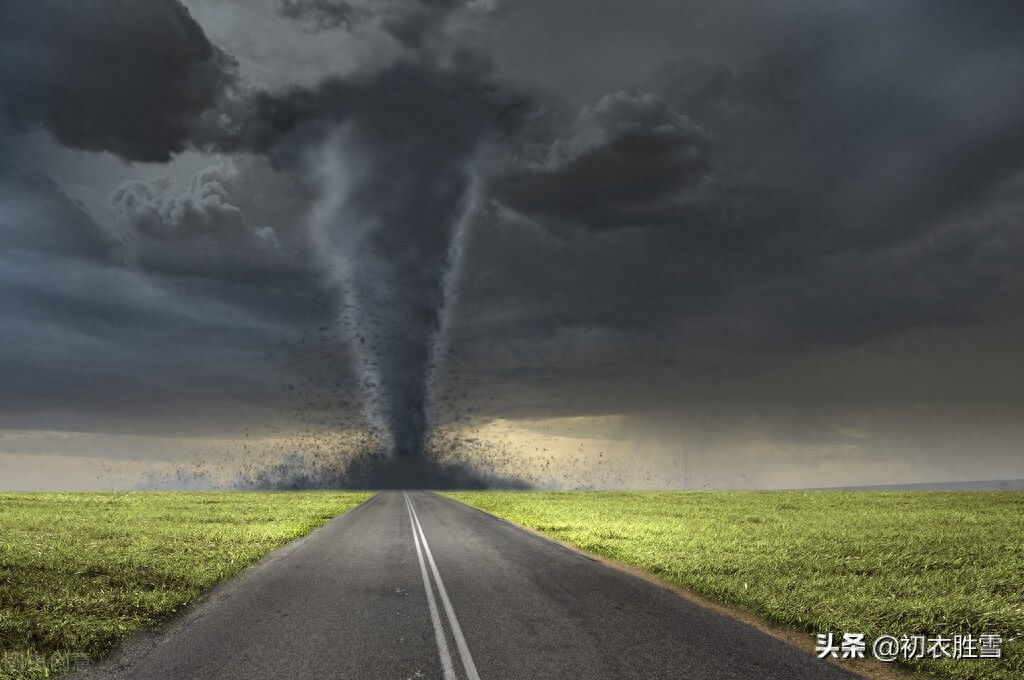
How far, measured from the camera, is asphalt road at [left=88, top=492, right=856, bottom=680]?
7973 mm

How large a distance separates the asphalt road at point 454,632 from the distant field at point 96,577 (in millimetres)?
763

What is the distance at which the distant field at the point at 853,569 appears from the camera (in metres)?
10.9

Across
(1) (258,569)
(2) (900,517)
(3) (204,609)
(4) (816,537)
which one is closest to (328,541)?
(1) (258,569)

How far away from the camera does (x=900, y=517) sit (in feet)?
119

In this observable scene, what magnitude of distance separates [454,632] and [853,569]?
12.6m

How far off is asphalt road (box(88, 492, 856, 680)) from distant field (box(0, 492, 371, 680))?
0.76 m

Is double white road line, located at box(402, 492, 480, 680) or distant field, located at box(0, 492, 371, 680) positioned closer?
double white road line, located at box(402, 492, 480, 680)

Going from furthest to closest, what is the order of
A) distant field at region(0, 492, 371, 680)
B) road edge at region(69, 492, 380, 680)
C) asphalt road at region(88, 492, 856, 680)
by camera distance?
distant field at region(0, 492, 371, 680) → road edge at region(69, 492, 380, 680) → asphalt road at region(88, 492, 856, 680)

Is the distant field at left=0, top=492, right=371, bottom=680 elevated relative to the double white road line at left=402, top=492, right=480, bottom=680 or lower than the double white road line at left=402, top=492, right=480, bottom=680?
lower

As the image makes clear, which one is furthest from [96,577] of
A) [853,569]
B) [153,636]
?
[853,569]

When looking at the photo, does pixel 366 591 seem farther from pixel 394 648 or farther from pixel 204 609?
pixel 394 648

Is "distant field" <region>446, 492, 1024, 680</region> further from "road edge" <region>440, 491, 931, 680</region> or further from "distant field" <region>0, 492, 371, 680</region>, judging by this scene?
"distant field" <region>0, 492, 371, 680</region>

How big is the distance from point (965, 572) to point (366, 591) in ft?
50.3

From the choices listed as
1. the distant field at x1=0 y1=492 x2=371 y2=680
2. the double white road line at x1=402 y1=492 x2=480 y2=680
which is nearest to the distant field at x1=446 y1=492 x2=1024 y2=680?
the double white road line at x1=402 y1=492 x2=480 y2=680
